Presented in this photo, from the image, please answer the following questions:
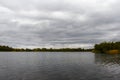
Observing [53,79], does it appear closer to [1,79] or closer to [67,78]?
[67,78]

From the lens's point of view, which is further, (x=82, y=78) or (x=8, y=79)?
(x=82, y=78)

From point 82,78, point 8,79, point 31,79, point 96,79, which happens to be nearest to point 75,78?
point 82,78

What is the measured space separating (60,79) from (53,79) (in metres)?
1.83

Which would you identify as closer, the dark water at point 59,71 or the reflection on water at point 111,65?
the dark water at point 59,71

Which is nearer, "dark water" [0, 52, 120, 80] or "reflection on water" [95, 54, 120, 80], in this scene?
"dark water" [0, 52, 120, 80]

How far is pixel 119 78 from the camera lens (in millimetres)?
46375

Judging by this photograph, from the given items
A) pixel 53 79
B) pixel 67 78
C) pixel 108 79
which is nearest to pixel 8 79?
pixel 53 79

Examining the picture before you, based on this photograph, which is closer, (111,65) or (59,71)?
(59,71)

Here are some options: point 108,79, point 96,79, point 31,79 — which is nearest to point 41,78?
point 31,79

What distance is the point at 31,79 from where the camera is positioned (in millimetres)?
44500

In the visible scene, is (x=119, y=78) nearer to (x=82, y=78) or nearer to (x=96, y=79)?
(x=96, y=79)

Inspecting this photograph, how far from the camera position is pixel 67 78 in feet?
153

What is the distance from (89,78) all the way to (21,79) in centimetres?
1791

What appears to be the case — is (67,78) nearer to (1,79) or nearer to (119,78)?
(119,78)
